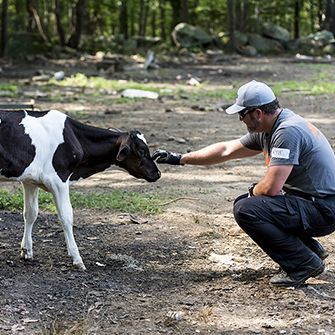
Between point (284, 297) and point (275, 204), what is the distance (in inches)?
25.9

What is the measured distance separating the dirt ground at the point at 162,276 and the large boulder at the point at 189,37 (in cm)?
2212

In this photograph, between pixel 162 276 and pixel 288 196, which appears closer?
pixel 288 196

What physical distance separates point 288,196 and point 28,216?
6.92 ft

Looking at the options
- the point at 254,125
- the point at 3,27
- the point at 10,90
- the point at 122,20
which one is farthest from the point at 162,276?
the point at 122,20

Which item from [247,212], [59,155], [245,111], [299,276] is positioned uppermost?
[245,111]

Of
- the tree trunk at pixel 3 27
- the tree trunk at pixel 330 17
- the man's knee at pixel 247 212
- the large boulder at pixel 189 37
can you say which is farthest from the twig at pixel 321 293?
the tree trunk at pixel 330 17

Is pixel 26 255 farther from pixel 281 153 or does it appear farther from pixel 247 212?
pixel 281 153

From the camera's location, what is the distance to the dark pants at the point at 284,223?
207 inches

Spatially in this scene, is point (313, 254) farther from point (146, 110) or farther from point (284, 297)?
point (146, 110)

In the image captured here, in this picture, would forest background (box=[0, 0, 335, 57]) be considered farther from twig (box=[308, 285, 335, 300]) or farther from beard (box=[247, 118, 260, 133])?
twig (box=[308, 285, 335, 300])

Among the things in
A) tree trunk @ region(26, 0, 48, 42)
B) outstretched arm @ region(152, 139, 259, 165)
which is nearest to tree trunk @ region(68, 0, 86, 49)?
tree trunk @ region(26, 0, 48, 42)

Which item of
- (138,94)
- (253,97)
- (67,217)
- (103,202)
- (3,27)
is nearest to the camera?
(253,97)

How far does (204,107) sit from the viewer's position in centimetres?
1538

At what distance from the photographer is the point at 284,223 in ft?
17.4
